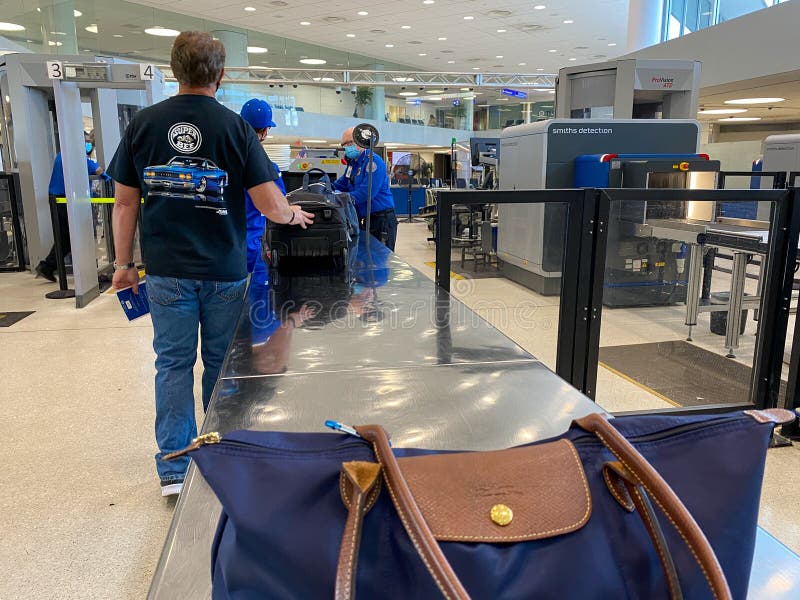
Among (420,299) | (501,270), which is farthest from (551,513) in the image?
(501,270)

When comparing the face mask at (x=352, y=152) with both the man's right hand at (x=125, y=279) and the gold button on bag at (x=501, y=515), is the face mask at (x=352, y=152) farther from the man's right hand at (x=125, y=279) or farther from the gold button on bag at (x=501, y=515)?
the gold button on bag at (x=501, y=515)

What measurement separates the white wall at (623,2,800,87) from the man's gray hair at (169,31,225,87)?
9482 millimetres

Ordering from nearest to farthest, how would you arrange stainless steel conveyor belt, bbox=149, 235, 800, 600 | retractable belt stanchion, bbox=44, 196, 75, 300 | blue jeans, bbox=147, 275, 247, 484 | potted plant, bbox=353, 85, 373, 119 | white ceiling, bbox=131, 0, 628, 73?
stainless steel conveyor belt, bbox=149, 235, 800, 600, blue jeans, bbox=147, 275, 247, 484, retractable belt stanchion, bbox=44, 196, 75, 300, white ceiling, bbox=131, 0, 628, 73, potted plant, bbox=353, 85, 373, 119

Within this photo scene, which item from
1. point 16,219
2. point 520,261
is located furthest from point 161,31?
point 520,261

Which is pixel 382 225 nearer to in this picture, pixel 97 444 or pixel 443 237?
pixel 443 237

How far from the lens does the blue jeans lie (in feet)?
6.62

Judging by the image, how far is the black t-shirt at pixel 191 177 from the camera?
6.19 ft

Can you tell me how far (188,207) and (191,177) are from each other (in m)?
0.10

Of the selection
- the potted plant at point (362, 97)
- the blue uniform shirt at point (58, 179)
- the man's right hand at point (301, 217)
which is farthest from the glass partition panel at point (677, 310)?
the potted plant at point (362, 97)

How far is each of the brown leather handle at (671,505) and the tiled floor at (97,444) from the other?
5.82ft

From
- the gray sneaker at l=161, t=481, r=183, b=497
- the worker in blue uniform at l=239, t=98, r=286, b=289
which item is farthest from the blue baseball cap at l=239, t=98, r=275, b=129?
the gray sneaker at l=161, t=481, r=183, b=497

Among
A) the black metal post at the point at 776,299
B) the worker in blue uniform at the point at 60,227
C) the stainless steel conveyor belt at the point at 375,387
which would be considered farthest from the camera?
the worker in blue uniform at the point at 60,227

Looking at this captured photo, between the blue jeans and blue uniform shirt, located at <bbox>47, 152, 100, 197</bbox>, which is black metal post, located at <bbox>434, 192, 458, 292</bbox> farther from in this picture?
blue uniform shirt, located at <bbox>47, 152, 100, 197</bbox>

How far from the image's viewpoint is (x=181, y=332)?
207 centimetres
